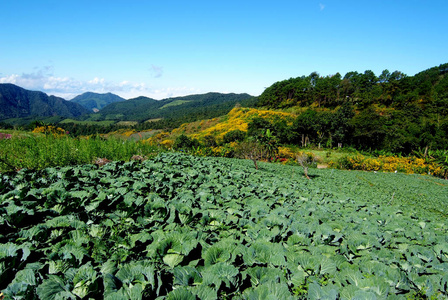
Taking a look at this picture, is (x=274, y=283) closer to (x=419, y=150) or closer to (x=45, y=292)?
(x=45, y=292)

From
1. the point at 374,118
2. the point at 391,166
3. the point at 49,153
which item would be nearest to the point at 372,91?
the point at 374,118

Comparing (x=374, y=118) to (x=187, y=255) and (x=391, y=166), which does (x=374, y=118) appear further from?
(x=187, y=255)

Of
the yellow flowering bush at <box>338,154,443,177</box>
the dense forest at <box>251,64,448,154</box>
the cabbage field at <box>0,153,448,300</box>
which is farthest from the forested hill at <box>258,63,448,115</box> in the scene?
the cabbage field at <box>0,153,448,300</box>

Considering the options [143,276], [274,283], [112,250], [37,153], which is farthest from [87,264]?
[37,153]

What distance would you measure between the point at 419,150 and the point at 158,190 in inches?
1677

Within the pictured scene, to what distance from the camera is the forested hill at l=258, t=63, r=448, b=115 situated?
48.2 metres

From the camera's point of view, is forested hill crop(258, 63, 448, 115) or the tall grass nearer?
the tall grass

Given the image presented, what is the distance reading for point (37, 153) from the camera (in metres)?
6.34

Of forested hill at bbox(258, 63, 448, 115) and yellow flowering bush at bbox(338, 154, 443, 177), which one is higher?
forested hill at bbox(258, 63, 448, 115)

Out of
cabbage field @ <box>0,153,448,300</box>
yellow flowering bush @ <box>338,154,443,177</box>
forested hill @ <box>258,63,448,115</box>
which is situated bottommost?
yellow flowering bush @ <box>338,154,443,177</box>

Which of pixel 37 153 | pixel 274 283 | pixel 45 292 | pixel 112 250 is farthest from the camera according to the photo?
pixel 37 153

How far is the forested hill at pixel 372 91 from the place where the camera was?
4825 cm

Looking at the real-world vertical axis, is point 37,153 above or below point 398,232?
above

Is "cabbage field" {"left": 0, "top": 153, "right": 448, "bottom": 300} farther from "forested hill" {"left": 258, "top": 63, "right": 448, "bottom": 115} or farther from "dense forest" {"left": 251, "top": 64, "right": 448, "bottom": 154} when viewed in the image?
"forested hill" {"left": 258, "top": 63, "right": 448, "bottom": 115}
